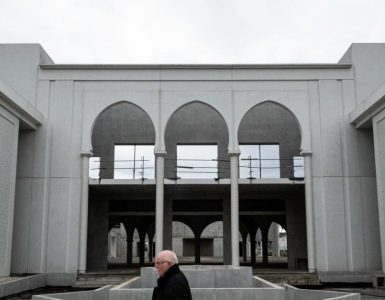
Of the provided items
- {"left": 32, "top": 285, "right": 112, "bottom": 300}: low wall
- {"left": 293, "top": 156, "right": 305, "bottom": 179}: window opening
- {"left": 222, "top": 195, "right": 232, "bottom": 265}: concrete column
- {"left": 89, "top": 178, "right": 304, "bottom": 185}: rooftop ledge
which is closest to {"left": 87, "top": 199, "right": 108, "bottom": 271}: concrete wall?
{"left": 89, "top": 178, "right": 304, "bottom": 185}: rooftop ledge

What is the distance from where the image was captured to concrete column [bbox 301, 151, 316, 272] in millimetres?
21172

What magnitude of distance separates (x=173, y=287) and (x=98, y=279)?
16.2 m

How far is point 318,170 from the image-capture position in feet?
71.4

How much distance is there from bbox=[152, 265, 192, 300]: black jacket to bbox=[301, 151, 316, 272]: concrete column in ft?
54.7

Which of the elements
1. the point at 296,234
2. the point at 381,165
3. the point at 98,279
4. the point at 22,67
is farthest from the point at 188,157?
the point at 381,165

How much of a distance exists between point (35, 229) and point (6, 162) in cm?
351

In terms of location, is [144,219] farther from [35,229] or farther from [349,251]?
[349,251]

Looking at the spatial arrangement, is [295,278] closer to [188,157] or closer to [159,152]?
[159,152]

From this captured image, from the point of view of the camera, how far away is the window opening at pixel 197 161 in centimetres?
2444

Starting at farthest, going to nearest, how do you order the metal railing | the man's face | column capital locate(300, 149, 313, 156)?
the metal railing
column capital locate(300, 149, 313, 156)
the man's face

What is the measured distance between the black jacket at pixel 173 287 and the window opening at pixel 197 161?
18.1m

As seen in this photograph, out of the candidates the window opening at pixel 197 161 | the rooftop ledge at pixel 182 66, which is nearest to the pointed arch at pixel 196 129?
the window opening at pixel 197 161

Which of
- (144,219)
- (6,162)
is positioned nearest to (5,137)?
(6,162)

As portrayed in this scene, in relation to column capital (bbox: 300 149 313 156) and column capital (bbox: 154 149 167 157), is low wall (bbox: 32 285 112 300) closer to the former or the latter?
column capital (bbox: 154 149 167 157)
